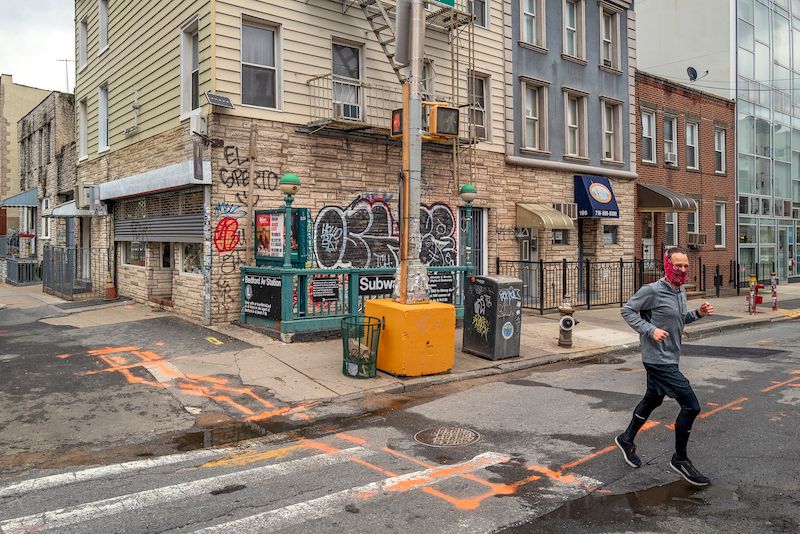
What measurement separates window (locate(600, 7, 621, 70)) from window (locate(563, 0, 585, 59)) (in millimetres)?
1350

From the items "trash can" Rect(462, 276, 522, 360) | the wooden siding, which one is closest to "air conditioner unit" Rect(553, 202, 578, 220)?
"trash can" Rect(462, 276, 522, 360)

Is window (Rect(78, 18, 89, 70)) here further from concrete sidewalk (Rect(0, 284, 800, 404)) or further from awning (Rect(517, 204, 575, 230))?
awning (Rect(517, 204, 575, 230))

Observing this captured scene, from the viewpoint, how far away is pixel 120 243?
56.7ft

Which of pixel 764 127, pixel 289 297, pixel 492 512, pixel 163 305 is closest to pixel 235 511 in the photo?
pixel 492 512

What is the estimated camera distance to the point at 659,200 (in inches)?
829

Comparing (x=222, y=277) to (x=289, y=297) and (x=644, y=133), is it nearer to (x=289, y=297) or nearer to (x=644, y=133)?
(x=289, y=297)

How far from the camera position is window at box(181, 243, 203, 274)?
13.2 meters

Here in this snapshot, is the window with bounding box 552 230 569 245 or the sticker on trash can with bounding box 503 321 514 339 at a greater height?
the window with bounding box 552 230 569 245

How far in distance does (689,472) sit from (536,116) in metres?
15.2

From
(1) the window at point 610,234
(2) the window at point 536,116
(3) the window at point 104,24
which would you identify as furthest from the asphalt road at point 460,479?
(3) the window at point 104,24

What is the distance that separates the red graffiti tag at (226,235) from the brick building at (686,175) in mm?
14793

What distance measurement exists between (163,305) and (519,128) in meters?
10.9

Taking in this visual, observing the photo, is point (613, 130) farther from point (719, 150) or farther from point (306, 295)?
point (306, 295)

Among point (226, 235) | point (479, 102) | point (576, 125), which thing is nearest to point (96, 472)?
point (226, 235)
